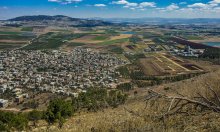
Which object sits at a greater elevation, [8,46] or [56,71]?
[8,46]

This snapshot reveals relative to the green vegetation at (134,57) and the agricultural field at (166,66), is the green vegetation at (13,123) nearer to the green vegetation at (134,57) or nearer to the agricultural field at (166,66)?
the agricultural field at (166,66)

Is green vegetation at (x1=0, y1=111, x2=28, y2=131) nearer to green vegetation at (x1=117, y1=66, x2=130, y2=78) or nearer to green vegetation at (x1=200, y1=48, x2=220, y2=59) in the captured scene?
green vegetation at (x1=117, y1=66, x2=130, y2=78)

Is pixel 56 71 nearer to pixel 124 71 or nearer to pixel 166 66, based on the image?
pixel 124 71

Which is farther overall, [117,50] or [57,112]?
[117,50]

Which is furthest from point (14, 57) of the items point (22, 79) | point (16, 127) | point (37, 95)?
point (16, 127)

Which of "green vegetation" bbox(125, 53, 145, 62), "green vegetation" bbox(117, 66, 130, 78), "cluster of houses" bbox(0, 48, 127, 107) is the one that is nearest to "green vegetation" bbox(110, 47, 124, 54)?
"cluster of houses" bbox(0, 48, 127, 107)

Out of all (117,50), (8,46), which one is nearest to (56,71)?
(117,50)

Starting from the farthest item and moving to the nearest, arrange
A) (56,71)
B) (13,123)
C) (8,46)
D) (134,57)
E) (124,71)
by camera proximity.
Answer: (8,46)
(134,57)
(56,71)
(124,71)
(13,123)

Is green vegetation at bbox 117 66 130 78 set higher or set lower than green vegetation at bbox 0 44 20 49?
lower
